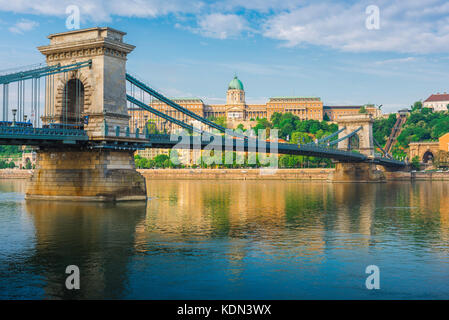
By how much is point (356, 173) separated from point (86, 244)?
76.8m

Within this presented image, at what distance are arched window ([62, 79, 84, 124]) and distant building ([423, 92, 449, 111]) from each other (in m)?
173

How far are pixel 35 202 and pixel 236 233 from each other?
2132cm

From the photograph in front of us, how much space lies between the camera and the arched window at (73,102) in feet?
143

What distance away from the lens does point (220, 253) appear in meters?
21.9

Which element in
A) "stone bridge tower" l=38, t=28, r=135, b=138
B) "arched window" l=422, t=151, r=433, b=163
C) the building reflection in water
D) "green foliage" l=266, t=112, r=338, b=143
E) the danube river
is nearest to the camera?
the danube river

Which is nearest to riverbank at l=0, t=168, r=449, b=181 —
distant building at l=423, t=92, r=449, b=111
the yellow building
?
the yellow building

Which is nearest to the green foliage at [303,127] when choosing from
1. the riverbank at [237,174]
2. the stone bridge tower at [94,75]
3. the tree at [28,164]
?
the riverbank at [237,174]

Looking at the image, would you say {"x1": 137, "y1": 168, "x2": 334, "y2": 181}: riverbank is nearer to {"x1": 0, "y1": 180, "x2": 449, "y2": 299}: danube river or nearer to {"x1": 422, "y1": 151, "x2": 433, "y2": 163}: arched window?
{"x1": 422, "y1": 151, "x2": 433, "y2": 163}: arched window

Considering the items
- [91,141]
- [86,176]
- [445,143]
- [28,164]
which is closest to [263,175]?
[445,143]

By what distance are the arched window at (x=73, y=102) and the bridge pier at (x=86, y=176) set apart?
3127mm

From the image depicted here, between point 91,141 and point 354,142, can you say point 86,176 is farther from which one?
point 354,142

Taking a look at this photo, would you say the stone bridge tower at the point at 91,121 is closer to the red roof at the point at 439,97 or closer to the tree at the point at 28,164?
the tree at the point at 28,164

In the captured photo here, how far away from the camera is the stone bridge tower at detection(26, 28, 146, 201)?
40.7 meters
